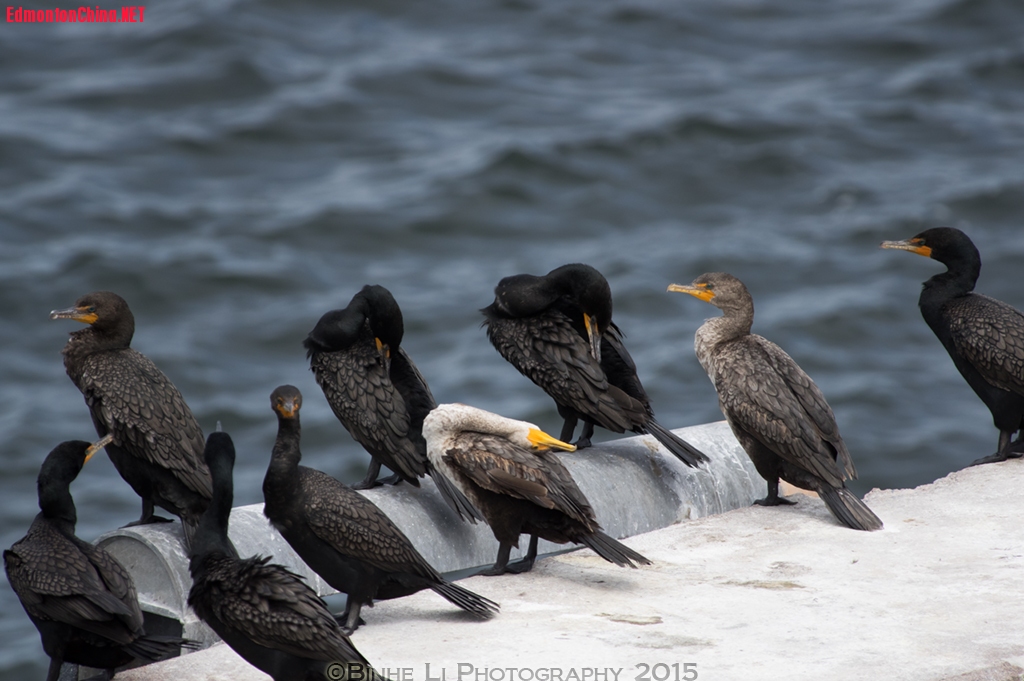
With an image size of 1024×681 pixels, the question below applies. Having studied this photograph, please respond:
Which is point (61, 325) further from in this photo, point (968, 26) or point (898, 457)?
point (968, 26)

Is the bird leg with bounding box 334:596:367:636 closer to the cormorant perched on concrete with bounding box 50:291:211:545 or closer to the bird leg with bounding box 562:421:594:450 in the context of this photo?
the cormorant perched on concrete with bounding box 50:291:211:545

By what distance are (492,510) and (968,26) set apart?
2069cm

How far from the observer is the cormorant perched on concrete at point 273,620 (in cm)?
363

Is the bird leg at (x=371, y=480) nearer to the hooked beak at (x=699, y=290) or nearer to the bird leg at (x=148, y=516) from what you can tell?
the bird leg at (x=148, y=516)

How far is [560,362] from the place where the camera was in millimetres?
5941

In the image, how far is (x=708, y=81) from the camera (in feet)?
69.2

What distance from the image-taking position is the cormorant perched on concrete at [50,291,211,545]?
16.0 ft

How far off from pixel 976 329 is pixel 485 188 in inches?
499

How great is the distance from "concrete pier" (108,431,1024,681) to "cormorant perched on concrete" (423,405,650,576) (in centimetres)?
17

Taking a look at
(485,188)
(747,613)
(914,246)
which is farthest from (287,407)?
(485,188)

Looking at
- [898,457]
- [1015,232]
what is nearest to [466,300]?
[898,457]

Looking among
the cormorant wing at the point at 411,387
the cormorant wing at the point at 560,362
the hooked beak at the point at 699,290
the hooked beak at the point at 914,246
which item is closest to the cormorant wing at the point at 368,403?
the cormorant wing at the point at 411,387

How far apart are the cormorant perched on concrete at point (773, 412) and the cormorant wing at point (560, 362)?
541 millimetres

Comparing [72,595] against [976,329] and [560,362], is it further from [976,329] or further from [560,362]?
[976,329]
